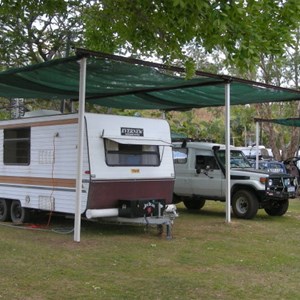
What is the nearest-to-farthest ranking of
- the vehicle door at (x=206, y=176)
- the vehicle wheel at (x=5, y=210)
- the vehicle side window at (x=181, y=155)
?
1. the vehicle wheel at (x=5, y=210)
2. the vehicle door at (x=206, y=176)
3. the vehicle side window at (x=181, y=155)

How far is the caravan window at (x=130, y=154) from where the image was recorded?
35.7 ft

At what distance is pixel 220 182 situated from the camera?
46.1 feet

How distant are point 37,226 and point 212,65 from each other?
38.9 ft

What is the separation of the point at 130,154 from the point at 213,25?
22.3 ft

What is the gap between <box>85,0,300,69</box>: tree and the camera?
186 inches

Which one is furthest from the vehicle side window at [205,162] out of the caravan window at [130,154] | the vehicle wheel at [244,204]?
the caravan window at [130,154]

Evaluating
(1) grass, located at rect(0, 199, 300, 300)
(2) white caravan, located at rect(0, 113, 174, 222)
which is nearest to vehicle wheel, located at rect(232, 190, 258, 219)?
(1) grass, located at rect(0, 199, 300, 300)

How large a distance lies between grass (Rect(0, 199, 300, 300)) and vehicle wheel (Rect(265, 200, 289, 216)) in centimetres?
172

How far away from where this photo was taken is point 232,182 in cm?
1386

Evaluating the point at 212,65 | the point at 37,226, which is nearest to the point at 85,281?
the point at 37,226

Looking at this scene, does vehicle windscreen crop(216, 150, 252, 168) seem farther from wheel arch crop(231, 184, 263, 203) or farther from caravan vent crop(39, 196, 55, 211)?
caravan vent crop(39, 196, 55, 211)

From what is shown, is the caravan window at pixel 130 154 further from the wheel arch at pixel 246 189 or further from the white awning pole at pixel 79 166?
the wheel arch at pixel 246 189

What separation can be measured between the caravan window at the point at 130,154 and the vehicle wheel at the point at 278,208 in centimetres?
424

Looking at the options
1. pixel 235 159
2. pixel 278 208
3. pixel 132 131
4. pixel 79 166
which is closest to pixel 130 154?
pixel 132 131
